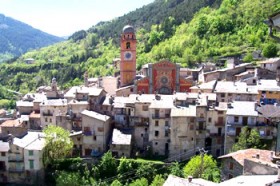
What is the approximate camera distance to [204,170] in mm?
47781

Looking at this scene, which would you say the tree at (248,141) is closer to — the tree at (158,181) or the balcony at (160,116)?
the tree at (158,181)

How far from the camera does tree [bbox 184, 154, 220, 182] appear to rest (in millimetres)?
46938

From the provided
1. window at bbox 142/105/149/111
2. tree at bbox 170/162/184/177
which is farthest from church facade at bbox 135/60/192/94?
tree at bbox 170/162/184/177

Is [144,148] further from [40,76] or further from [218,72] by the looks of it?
[40,76]

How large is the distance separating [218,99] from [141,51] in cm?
10450

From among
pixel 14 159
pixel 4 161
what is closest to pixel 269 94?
pixel 14 159

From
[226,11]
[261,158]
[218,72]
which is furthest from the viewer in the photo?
[226,11]

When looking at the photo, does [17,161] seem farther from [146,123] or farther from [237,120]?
[237,120]

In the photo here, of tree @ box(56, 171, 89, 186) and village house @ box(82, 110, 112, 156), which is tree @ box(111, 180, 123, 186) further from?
village house @ box(82, 110, 112, 156)

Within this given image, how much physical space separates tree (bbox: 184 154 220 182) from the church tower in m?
35.5

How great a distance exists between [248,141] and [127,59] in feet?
127

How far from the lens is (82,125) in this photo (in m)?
59.5

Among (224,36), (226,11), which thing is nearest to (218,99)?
(224,36)

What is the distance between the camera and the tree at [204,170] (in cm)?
4694
